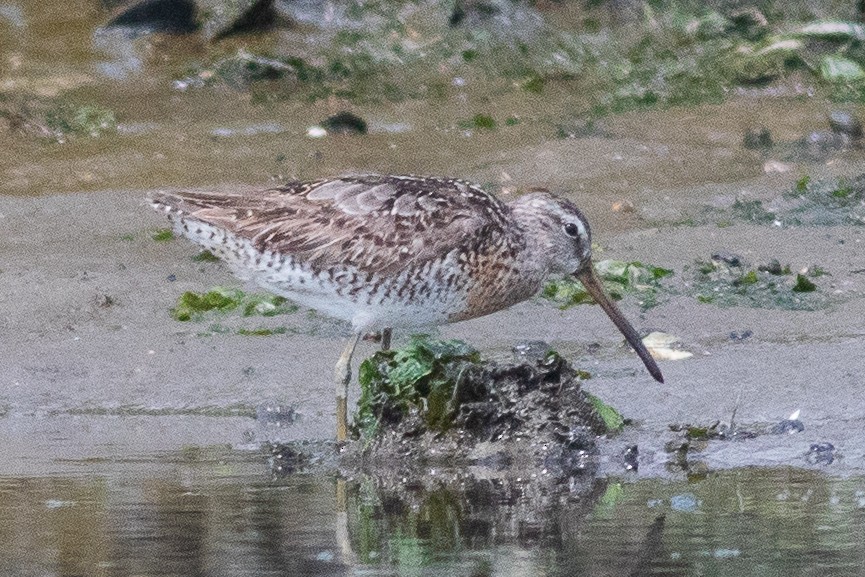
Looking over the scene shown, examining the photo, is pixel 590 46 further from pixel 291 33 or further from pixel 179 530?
pixel 179 530

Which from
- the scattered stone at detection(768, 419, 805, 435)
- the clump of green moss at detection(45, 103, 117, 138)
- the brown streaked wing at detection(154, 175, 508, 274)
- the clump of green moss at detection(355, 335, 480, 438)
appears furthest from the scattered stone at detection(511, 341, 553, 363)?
the clump of green moss at detection(45, 103, 117, 138)

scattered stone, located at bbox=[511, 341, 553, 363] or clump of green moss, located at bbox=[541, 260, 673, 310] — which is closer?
scattered stone, located at bbox=[511, 341, 553, 363]

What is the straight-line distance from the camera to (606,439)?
6926 mm

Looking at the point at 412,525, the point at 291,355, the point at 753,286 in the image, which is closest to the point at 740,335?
the point at 753,286

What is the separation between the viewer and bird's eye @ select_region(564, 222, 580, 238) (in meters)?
7.73

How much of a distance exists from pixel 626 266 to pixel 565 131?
8.87 feet

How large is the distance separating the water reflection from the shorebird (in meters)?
0.95

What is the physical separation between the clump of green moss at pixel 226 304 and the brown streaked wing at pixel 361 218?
4.59 ft

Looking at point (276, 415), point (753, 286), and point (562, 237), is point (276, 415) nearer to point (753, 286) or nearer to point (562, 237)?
point (562, 237)

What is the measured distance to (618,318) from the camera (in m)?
7.84

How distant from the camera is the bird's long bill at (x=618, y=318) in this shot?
7.52 m

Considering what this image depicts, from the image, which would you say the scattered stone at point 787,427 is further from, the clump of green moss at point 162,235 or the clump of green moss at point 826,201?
the clump of green moss at point 162,235

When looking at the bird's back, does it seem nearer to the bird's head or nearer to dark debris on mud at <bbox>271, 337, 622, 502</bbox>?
the bird's head

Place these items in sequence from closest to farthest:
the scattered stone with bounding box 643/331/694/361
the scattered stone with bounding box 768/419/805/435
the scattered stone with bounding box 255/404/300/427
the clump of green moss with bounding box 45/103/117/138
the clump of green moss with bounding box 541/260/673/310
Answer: the scattered stone with bounding box 768/419/805/435 < the scattered stone with bounding box 255/404/300/427 < the scattered stone with bounding box 643/331/694/361 < the clump of green moss with bounding box 541/260/673/310 < the clump of green moss with bounding box 45/103/117/138
